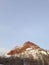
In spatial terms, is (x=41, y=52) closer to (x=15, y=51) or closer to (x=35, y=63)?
(x=35, y=63)

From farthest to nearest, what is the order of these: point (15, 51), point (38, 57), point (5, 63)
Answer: point (15, 51)
point (38, 57)
point (5, 63)

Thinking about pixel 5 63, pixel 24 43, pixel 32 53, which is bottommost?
pixel 5 63

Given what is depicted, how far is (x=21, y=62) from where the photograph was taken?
17.0 metres

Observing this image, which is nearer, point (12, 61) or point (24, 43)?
point (12, 61)

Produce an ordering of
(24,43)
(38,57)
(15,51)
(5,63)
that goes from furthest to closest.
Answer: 1. (24,43)
2. (15,51)
3. (38,57)
4. (5,63)

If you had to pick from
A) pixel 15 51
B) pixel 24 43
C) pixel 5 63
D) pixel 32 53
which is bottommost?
pixel 5 63

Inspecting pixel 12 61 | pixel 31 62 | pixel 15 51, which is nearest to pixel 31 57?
pixel 31 62

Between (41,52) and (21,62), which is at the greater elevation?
(41,52)

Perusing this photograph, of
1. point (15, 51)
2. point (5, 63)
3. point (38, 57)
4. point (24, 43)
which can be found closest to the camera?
point (5, 63)

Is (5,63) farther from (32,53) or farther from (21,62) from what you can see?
(32,53)

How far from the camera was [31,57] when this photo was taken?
17547 mm

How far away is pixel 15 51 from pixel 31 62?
15.8 ft

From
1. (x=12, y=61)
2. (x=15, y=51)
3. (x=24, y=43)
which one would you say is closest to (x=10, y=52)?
(x=15, y=51)

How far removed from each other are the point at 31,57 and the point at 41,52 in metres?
1.62
